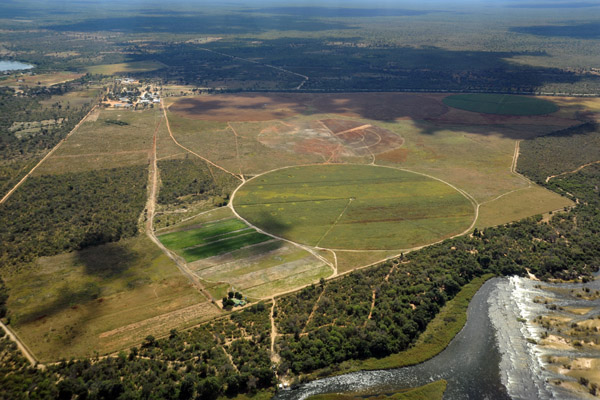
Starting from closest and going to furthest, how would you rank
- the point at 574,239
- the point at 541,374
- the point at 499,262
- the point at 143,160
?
1. the point at 541,374
2. the point at 499,262
3. the point at 574,239
4. the point at 143,160

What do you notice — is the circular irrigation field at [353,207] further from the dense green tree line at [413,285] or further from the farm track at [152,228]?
the farm track at [152,228]

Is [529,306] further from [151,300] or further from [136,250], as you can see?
[136,250]

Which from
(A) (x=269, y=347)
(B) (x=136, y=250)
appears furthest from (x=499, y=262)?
(B) (x=136, y=250)

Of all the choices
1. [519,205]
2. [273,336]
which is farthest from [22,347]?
[519,205]

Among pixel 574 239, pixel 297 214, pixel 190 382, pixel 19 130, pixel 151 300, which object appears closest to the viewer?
pixel 190 382

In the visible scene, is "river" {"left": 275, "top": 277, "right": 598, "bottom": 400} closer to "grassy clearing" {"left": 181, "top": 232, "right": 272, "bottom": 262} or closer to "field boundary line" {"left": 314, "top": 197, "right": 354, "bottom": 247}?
"field boundary line" {"left": 314, "top": 197, "right": 354, "bottom": 247}

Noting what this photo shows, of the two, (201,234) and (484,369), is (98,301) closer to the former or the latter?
(201,234)
